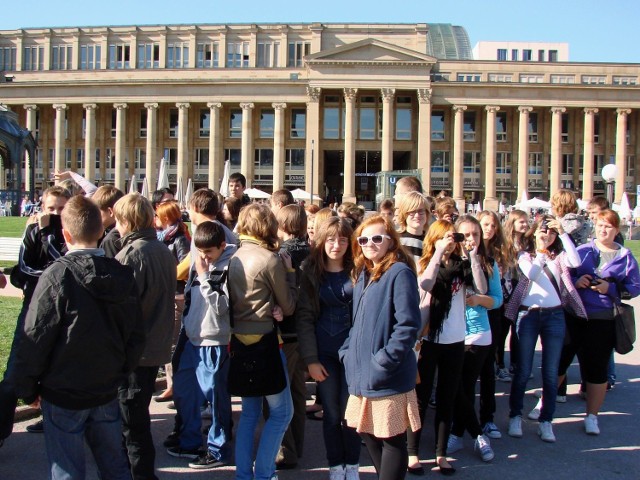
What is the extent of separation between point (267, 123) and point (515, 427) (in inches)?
2401

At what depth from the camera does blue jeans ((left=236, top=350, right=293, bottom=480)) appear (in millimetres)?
4590

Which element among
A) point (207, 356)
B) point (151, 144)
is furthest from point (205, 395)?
point (151, 144)

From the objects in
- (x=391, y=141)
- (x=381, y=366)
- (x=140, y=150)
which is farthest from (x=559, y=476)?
(x=140, y=150)

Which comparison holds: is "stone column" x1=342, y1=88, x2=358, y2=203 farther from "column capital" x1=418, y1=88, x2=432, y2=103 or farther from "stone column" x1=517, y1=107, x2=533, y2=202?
"stone column" x1=517, y1=107, x2=533, y2=202

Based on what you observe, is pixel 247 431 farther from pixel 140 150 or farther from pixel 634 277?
pixel 140 150

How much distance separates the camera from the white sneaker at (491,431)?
609 cm

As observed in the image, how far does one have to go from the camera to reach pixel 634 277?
6.28 m

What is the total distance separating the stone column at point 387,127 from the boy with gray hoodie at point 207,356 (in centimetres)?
5449

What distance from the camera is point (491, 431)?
242 inches

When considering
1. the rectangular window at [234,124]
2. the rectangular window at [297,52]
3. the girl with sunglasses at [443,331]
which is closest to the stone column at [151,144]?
the rectangular window at [234,124]

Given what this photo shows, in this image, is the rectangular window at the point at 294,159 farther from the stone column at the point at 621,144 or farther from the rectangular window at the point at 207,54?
the stone column at the point at 621,144

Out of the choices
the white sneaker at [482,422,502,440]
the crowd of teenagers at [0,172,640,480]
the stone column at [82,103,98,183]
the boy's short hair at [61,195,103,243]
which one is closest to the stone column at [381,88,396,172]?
the stone column at [82,103,98,183]

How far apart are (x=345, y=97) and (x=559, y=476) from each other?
56.5m

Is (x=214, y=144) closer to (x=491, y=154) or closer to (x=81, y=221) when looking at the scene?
(x=491, y=154)
